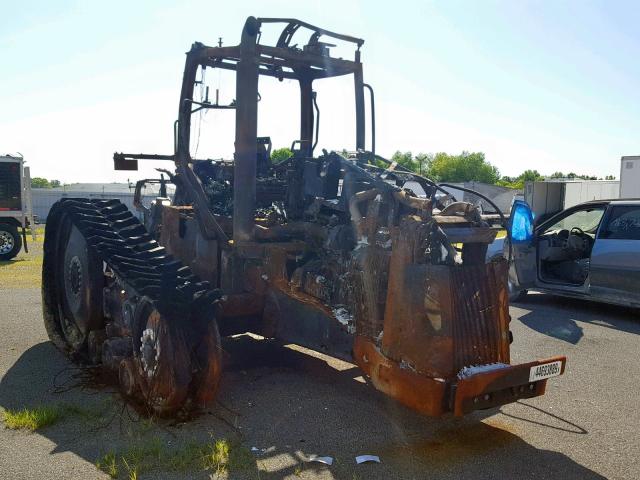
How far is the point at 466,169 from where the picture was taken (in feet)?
278

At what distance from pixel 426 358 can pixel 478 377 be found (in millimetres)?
364

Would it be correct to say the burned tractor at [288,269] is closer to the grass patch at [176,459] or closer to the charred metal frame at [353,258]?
the charred metal frame at [353,258]

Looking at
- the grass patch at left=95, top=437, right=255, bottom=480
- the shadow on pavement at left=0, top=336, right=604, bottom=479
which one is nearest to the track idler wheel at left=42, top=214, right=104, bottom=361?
the shadow on pavement at left=0, top=336, right=604, bottom=479

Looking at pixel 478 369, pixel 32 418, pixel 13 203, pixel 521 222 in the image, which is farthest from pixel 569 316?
pixel 13 203

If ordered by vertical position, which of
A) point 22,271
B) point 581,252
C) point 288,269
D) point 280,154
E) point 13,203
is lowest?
point 22,271

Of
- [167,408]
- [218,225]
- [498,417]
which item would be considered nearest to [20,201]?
[218,225]

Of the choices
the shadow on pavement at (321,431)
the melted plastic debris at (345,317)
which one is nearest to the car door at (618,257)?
the shadow on pavement at (321,431)

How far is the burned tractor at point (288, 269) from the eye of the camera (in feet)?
14.3

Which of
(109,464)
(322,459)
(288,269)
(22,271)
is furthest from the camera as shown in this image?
(22,271)

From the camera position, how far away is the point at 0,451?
4.24 m

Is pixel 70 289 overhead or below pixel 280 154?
below

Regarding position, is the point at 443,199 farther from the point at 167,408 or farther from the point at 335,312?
the point at 167,408

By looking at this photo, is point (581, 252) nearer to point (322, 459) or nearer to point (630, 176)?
point (322, 459)

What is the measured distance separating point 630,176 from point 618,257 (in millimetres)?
13121
